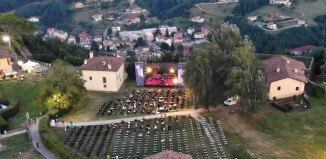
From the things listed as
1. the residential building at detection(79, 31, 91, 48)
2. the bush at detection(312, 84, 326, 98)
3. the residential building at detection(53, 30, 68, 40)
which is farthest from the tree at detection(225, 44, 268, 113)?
the residential building at detection(53, 30, 68, 40)

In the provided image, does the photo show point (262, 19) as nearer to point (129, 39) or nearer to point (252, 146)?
point (129, 39)

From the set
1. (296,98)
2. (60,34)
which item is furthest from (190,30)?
(296,98)

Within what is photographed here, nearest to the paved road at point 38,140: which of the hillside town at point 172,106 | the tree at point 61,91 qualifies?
the hillside town at point 172,106

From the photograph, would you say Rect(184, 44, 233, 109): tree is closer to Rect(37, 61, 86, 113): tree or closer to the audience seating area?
the audience seating area

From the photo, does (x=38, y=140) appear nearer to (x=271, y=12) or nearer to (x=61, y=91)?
(x=61, y=91)

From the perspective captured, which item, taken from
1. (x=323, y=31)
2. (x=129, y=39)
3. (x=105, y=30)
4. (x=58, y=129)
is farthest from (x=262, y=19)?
(x=58, y=129)

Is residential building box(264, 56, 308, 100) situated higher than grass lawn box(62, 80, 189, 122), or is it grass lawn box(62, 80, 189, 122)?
residential building box(264, 56, 308, 100)
